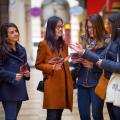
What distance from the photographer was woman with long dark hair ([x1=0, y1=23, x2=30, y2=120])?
498 cm

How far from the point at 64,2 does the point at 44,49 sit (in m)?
20.0

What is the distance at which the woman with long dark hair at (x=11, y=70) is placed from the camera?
16.3ft

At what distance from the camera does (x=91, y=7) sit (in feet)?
70.6

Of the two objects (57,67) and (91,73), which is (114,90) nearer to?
(57,67)

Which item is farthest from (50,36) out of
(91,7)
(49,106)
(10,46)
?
(91,7)

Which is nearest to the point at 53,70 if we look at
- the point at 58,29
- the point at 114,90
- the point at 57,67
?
the point at 57,67

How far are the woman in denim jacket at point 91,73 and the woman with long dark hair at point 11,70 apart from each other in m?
0.68

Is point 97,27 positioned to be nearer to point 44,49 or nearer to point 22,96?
point 44,49

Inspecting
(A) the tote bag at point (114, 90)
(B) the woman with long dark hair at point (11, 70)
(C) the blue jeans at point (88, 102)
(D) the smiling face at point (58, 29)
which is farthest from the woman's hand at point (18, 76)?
(A) the tote bag at point (114, 90)

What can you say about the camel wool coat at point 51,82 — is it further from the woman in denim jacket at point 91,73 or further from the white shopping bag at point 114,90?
the white shopping bag at point 114,90

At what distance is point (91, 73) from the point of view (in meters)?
5.38

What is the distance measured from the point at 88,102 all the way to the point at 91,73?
38cm

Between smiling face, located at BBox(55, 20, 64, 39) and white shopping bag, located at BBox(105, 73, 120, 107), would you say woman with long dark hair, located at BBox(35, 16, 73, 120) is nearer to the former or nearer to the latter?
smiling face, located at BBox(55, 20, 64, 39)

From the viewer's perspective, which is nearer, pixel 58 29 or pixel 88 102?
pixel 58 29
